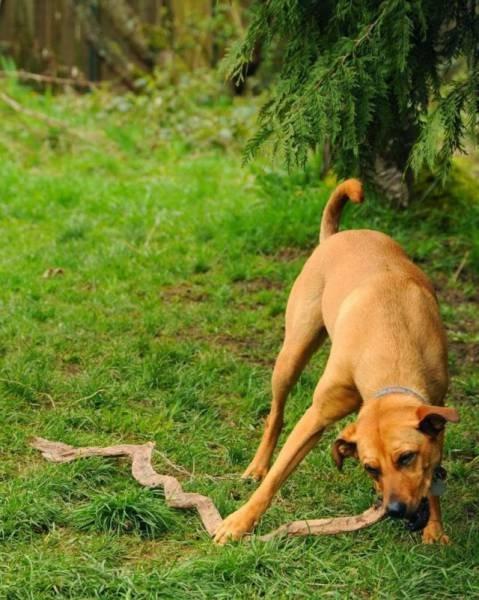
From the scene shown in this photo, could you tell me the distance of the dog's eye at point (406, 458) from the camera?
156 inches

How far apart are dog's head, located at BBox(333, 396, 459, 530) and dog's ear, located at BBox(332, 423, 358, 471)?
57 millimetres

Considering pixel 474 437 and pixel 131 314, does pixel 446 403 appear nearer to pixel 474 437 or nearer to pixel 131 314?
pixel 474 437

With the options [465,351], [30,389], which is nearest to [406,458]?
[30,389]

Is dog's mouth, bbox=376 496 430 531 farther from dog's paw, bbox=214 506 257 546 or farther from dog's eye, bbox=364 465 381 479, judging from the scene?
dog's paw, bbox=214 506 257 546

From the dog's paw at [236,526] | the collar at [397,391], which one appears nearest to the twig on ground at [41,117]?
the dog's paw at [236,526]

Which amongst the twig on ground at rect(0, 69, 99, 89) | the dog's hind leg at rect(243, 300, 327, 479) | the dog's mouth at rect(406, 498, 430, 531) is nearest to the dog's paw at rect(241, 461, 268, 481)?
the dog's hind leg at rect(243, 300, 327, 479)

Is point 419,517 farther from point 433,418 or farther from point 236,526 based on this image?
point 236,526

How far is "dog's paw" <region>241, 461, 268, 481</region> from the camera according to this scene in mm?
5230

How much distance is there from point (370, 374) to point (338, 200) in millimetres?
1509

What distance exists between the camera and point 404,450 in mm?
3941

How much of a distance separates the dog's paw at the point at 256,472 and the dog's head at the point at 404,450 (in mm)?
1201

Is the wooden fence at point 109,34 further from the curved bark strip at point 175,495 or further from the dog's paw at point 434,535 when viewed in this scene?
the dog's paw at point 434,535

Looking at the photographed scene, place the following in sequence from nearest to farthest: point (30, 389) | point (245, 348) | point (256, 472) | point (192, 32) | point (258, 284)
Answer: point (256, 472) → point (30, 389) → point (245, 348) → point (258, 284) → point (192, 32)

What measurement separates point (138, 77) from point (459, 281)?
6.63 m
